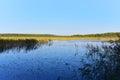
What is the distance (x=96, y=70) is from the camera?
10305 mm

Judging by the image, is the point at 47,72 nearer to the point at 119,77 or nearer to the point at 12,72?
the point at 12,72

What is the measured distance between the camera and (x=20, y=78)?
11.4 m

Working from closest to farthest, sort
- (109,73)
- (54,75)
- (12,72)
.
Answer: (109,73), (54,75), (12,72)

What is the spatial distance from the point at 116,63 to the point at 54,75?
297 centimetres

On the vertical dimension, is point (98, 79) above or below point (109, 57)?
below

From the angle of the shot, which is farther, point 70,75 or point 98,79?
point 70,75

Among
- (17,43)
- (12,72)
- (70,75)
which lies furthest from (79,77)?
(17,43)

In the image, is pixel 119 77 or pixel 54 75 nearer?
pixel 119 77

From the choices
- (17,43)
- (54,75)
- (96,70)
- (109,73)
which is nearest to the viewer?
(109,73)

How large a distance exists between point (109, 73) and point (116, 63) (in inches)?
24.2

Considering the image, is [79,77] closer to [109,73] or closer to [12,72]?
[109,73]

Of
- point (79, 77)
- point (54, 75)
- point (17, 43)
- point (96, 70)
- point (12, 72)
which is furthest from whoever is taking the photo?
point (17, 43)

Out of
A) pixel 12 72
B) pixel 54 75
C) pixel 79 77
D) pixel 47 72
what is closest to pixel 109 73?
pixel 79 77

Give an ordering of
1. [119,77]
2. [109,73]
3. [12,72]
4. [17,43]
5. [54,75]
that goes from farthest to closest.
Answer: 1. [17,43]
2. [12,72]
3. [54,75]
4. [109,73]
5. [119,77]
